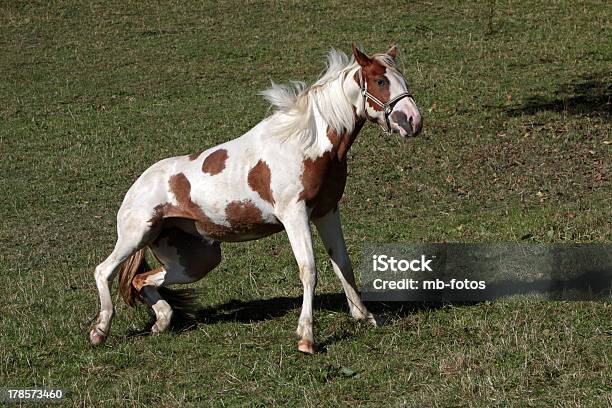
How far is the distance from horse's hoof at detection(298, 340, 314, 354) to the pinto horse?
0.01m

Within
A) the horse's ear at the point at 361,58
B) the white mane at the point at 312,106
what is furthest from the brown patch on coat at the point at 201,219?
the horse's ear at the point at 361,58

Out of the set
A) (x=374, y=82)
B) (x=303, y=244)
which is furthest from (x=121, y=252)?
(x=374, y=82)

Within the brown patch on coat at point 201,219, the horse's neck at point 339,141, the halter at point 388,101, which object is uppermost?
the halter at point 388,101

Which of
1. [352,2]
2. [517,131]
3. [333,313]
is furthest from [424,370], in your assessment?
[352,2]

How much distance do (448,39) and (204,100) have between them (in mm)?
6889

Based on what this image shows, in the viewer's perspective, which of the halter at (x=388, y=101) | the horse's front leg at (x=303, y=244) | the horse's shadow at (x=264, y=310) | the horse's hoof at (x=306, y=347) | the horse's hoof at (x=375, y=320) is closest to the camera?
the horse's hoof at (x=306, y=347)

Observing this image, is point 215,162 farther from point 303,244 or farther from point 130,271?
point 130,271

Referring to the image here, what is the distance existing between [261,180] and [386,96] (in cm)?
124

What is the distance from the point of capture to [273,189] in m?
8.43

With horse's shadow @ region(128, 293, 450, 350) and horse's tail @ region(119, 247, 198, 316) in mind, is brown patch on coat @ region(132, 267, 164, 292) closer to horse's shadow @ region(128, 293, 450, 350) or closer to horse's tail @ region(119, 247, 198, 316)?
horse's tail @ region(119, 247, 198, 316)

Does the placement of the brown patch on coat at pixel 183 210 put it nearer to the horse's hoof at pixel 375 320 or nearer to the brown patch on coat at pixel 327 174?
the brown patch on coat at pixel 327 174

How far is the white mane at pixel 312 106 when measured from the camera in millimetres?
8477

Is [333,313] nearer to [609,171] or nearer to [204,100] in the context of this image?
[609,171]

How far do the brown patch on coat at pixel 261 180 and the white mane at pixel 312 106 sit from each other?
0.28 metres
